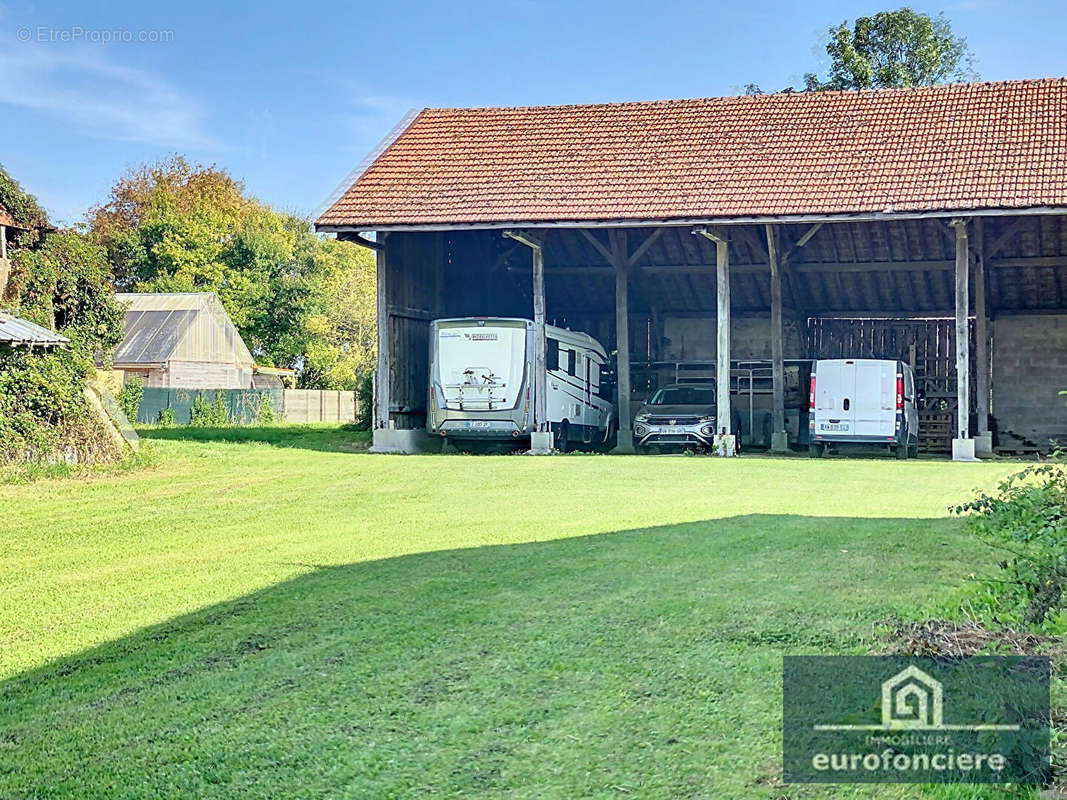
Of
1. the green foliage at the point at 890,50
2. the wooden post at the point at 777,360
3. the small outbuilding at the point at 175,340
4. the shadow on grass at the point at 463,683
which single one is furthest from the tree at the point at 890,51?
the shadow on grass at the point at 463,683

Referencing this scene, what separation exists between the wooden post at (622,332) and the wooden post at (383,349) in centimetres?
492

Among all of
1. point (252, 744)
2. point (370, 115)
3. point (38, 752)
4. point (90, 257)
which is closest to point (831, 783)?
point (252, 744)

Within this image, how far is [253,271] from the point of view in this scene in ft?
196

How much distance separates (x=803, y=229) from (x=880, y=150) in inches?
113

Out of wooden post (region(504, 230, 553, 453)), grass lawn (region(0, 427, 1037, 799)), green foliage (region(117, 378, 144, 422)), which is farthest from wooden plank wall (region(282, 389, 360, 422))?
grass lawn (region(0, 427, 1037, 799))

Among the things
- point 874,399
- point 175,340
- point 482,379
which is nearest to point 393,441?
point 482,379

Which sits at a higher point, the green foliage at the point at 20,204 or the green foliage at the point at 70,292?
the green foliage at the point at 20,204

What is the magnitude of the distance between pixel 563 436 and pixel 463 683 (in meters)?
19.2

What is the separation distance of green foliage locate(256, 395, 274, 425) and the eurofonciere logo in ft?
131

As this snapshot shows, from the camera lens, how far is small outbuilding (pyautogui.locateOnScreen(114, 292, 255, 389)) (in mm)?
52625

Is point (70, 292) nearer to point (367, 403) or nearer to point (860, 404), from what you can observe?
point (367, 403)

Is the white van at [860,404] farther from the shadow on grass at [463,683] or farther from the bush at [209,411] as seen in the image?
the bush at [209,411]

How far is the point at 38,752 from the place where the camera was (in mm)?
4605

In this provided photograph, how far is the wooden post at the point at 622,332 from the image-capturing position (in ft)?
84.4
